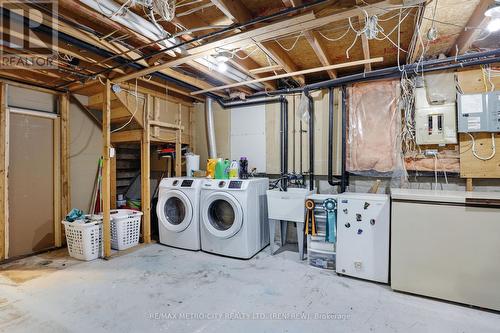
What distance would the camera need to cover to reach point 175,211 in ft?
12.0

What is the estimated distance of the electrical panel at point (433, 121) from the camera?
8.39 ft

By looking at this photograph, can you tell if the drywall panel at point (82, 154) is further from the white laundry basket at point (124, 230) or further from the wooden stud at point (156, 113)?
the wooden stud at point (156, 113)

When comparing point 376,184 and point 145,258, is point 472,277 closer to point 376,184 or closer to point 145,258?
point 376,184

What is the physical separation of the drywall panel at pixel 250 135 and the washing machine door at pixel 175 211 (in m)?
1.08

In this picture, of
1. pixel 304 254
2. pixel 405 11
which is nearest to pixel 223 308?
pixel 304 254

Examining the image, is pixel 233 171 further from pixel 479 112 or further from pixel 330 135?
pixel 479 112

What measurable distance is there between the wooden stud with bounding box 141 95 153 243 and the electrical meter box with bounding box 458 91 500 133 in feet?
12.1

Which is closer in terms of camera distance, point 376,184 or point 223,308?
point 223,308

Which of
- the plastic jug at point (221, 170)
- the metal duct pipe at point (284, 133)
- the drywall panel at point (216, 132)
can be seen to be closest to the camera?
the plastic jug at point (221, 170)

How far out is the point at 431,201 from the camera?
2.10m

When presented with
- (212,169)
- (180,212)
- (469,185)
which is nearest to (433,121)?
(469,185)

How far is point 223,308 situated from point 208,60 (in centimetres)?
241

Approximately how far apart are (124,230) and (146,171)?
83cm

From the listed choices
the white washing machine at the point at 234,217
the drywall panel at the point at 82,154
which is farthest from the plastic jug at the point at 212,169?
the drywall panel at the point at 82,154
